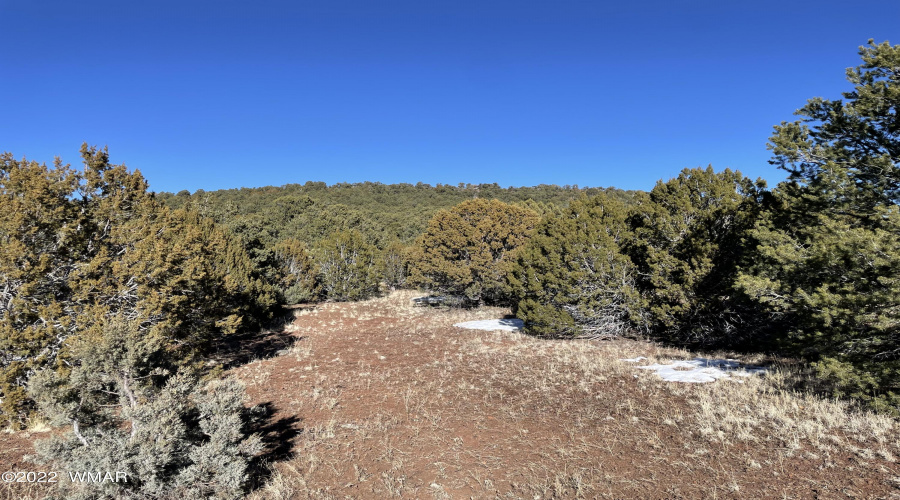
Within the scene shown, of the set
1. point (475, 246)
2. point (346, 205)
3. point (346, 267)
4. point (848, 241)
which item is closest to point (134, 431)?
point (848, 241)

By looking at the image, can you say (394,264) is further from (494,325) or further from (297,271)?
(494,325)

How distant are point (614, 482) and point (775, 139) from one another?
7.05 m

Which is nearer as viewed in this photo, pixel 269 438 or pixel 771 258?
pixel 269 438

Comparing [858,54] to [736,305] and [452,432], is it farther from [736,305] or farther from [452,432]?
[452,432]

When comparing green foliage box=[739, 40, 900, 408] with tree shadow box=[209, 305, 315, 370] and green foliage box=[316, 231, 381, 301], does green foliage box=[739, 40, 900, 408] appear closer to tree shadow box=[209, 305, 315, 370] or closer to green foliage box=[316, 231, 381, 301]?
tree shadow box=[209, 305, 315, 370]

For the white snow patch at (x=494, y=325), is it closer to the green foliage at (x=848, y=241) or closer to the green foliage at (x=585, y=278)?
the green foliage at (x=585, y=278)

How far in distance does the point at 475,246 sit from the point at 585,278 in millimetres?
9565

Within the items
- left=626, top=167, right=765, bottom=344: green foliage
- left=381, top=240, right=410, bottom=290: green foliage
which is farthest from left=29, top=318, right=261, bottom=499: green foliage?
left=381, top=240, right=410, bottom=290: green foliage

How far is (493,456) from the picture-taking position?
5938 mm

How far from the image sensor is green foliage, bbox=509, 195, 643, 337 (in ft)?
45.9

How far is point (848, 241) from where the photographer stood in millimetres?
5555

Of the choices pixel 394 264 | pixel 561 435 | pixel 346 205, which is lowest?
pixel 561 435

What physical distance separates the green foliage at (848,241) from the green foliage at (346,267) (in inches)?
1016

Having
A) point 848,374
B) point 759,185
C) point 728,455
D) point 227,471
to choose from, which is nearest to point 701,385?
point 848,374
